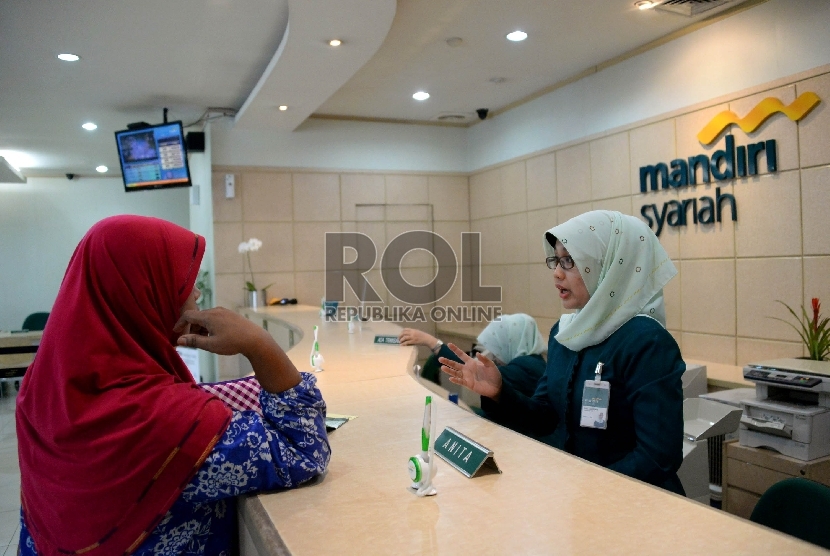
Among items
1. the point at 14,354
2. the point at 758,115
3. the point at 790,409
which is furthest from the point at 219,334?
the point at 14,354

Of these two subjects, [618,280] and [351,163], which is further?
[351,163]

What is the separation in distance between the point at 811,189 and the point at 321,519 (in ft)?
12.5

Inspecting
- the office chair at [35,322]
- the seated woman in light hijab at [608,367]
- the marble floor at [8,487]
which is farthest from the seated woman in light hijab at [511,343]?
the office chair at [35,322]

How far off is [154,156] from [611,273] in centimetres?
564

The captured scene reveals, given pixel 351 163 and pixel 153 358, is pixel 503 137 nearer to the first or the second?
pixel 351 163

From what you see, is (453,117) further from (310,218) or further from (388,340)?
(388,340)

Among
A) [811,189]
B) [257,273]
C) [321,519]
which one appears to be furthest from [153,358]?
[257,273]

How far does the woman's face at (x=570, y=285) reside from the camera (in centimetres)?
192

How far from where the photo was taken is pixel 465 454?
1458mm

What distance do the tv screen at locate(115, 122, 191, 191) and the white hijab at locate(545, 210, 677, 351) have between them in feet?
17.1

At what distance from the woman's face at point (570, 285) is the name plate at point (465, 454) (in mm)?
615

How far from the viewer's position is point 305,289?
280 inches

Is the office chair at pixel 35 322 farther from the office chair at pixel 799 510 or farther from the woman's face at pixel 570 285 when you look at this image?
the office chair at pixel 799 510

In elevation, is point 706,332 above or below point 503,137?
below
